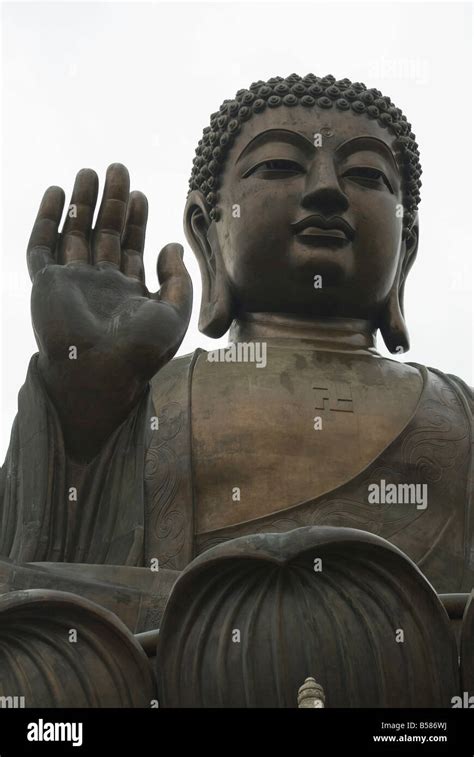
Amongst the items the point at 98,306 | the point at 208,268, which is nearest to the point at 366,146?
the point at 208,268

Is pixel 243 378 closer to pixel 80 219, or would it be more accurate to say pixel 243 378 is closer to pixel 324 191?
pixel 324 191

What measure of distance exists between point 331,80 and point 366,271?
1.11 meters

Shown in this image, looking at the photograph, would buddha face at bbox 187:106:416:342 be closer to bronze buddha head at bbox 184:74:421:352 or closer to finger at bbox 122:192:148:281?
bronze buddha head at bbox 184:74:421:352

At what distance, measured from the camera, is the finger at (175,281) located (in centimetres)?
939

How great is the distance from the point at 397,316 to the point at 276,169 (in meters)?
1.06

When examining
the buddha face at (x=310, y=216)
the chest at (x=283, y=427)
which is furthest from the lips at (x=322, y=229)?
the chest at (x=283, y=427)

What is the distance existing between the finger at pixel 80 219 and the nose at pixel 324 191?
47.5 inches

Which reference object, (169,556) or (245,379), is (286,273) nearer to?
(245,379)

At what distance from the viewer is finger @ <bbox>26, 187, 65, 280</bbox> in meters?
9.65

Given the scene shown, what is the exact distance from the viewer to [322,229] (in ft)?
34.6

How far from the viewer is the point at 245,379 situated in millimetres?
10367

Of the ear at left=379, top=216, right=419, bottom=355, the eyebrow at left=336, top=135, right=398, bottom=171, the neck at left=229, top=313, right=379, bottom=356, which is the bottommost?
the neck at left=229, top=313, right=379, bottom=356

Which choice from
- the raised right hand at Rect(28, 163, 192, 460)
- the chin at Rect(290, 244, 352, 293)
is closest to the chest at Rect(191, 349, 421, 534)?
the chin at Rect(290, 244, 352, 293)
